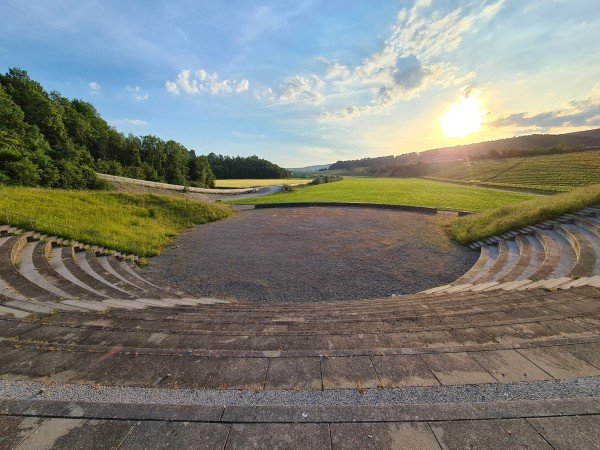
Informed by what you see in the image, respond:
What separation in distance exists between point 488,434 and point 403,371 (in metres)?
1.14

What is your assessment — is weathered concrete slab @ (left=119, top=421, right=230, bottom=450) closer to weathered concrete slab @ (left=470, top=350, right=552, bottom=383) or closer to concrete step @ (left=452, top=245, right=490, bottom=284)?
weathered concrete slab @ (left=470, top=350, right=552, bottom=383)

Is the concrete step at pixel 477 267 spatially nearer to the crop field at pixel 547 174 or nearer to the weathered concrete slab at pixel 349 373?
the weathered concrete slab at pixel 349 373

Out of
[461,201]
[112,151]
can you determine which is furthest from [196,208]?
[112,151]

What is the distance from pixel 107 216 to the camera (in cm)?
2039

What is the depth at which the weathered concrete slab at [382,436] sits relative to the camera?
8.00ft

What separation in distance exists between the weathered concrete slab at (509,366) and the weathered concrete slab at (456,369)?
113 mm

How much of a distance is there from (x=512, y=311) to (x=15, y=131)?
4693 centimetres

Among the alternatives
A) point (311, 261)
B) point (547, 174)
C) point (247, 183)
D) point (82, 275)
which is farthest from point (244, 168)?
point (82, 275)

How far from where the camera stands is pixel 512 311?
219 inches

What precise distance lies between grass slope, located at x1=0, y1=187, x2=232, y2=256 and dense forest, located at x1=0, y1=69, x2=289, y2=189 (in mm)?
8890

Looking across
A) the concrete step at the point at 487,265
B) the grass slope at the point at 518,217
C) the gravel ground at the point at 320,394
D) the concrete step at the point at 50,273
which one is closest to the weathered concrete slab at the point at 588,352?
the gravel ground at the point at 320,394

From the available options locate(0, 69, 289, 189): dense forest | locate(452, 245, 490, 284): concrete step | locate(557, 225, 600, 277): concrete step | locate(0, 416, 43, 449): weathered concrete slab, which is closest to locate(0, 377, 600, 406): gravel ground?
locate(0, 416, 43, 449): weathered concrete slab

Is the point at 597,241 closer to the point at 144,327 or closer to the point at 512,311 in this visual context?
the point at 512,311

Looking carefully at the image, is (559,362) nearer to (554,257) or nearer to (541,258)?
(554,257)
